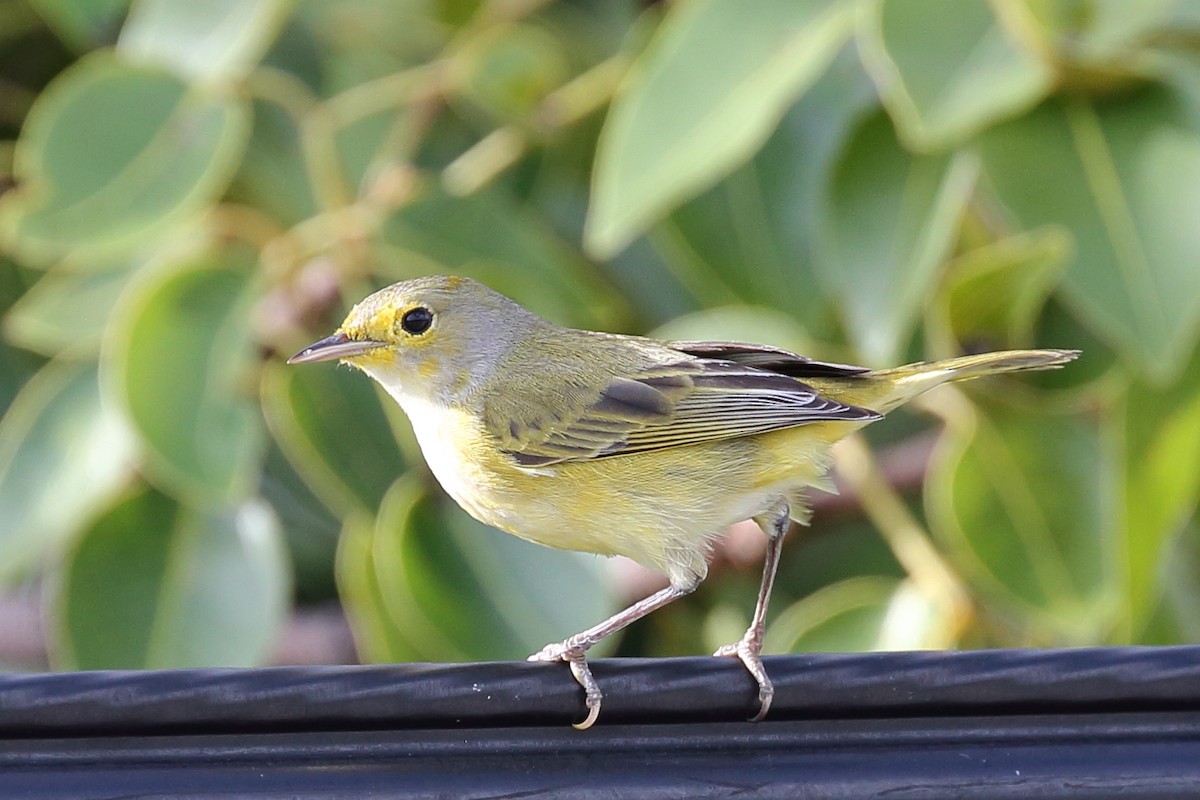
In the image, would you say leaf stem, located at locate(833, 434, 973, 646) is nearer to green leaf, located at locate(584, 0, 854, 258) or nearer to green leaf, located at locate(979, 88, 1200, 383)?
green leaf, located at locate(979, 88, 1200, 383)

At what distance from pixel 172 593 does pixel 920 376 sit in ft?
6.81

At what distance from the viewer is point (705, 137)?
364cm

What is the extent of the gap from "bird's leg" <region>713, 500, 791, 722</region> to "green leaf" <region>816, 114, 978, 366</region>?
522mm

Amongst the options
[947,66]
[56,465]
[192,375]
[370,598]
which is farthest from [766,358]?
[56,465]

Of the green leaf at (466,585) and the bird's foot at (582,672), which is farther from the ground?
the bird's foot at (582,672)

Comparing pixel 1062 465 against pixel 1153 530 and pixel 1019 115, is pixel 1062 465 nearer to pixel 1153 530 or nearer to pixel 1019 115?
pixel 1153 530

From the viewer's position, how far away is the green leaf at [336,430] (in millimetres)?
3926

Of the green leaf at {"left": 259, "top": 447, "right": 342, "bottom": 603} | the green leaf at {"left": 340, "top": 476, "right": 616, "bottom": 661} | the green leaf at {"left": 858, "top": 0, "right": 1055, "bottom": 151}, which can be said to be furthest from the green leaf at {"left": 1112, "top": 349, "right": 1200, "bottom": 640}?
the green leaf at {"left": 259, "top": 447, "right": 342, "bottom": 603}

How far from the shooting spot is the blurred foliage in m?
3.66

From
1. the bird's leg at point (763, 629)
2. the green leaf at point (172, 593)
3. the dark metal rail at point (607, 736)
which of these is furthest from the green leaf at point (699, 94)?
the dark metal rail at point (607, 736)

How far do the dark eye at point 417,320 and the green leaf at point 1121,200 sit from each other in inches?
55.9

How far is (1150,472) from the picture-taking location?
367 centimetres

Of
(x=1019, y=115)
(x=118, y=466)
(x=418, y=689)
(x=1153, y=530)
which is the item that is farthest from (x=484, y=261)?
(x=418, y=689)

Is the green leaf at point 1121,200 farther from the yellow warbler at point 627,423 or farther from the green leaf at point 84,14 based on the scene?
the green leaf at point 84,14
